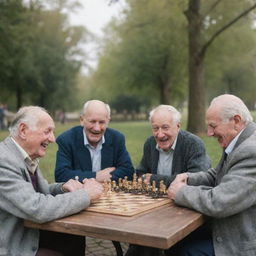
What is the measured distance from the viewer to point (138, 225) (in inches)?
100

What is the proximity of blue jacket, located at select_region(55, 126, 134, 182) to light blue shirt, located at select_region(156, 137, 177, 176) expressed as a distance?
0.46 m

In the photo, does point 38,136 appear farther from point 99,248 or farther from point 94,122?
point 99,248

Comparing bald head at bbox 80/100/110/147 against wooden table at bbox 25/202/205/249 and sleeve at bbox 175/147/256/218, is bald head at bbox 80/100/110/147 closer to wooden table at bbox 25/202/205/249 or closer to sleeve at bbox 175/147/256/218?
wooden table at bbox 25/202/205/249

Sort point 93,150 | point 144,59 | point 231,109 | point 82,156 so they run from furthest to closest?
point 144,59
point 93,150
point 82,156
point 231,109

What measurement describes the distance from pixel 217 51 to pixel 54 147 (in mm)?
15018

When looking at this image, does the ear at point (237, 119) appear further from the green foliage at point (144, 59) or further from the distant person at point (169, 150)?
the green foliage at point (144, 59)

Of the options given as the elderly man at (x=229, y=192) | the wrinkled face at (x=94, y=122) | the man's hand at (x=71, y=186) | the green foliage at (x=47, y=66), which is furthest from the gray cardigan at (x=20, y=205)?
the green foliage at (x=47, y=66)

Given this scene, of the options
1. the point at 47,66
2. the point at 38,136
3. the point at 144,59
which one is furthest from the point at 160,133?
the point at 47,66

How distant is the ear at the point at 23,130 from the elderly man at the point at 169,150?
153 centimetres

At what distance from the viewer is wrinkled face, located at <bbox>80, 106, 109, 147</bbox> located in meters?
4.57

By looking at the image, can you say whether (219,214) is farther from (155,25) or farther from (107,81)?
(107,81)

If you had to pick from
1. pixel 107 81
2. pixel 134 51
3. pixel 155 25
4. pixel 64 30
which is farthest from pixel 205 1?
pixel 64 30

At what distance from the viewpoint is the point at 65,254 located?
11.4 ft

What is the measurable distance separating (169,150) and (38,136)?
1794 mm
